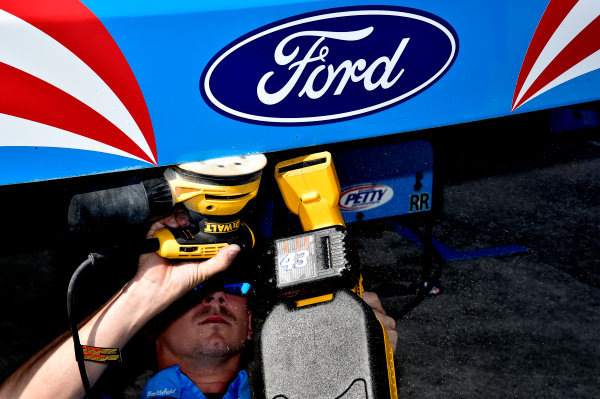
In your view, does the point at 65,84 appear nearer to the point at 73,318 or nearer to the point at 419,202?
the point at 73,318

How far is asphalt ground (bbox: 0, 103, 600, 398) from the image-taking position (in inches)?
117

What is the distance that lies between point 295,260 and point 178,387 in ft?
3.96

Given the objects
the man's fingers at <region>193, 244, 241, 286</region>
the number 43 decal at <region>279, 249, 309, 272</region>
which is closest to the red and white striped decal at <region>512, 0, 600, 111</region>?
the number 43 decal at <region>279, 249, 309, 272</region>

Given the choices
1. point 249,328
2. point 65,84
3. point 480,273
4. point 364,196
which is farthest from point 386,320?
point 65,84

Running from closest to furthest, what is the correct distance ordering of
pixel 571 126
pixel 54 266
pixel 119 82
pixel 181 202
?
pixel 119 82 < pixel 181 202 < pixel 54 266 < pixel 571 126

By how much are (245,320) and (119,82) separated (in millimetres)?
1695

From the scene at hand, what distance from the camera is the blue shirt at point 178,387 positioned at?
2674mm

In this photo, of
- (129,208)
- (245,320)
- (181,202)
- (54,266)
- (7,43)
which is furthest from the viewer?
(54,266)

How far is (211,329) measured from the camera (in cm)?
281

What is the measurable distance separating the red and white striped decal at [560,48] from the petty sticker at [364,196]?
1193 mm

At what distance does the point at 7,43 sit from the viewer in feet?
4.38

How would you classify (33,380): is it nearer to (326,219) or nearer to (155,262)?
(155,262)

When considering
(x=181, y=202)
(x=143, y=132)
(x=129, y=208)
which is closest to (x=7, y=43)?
(x=143, y=132)

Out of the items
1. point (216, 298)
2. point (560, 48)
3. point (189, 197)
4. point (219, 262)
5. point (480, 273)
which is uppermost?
point (560, 48)
